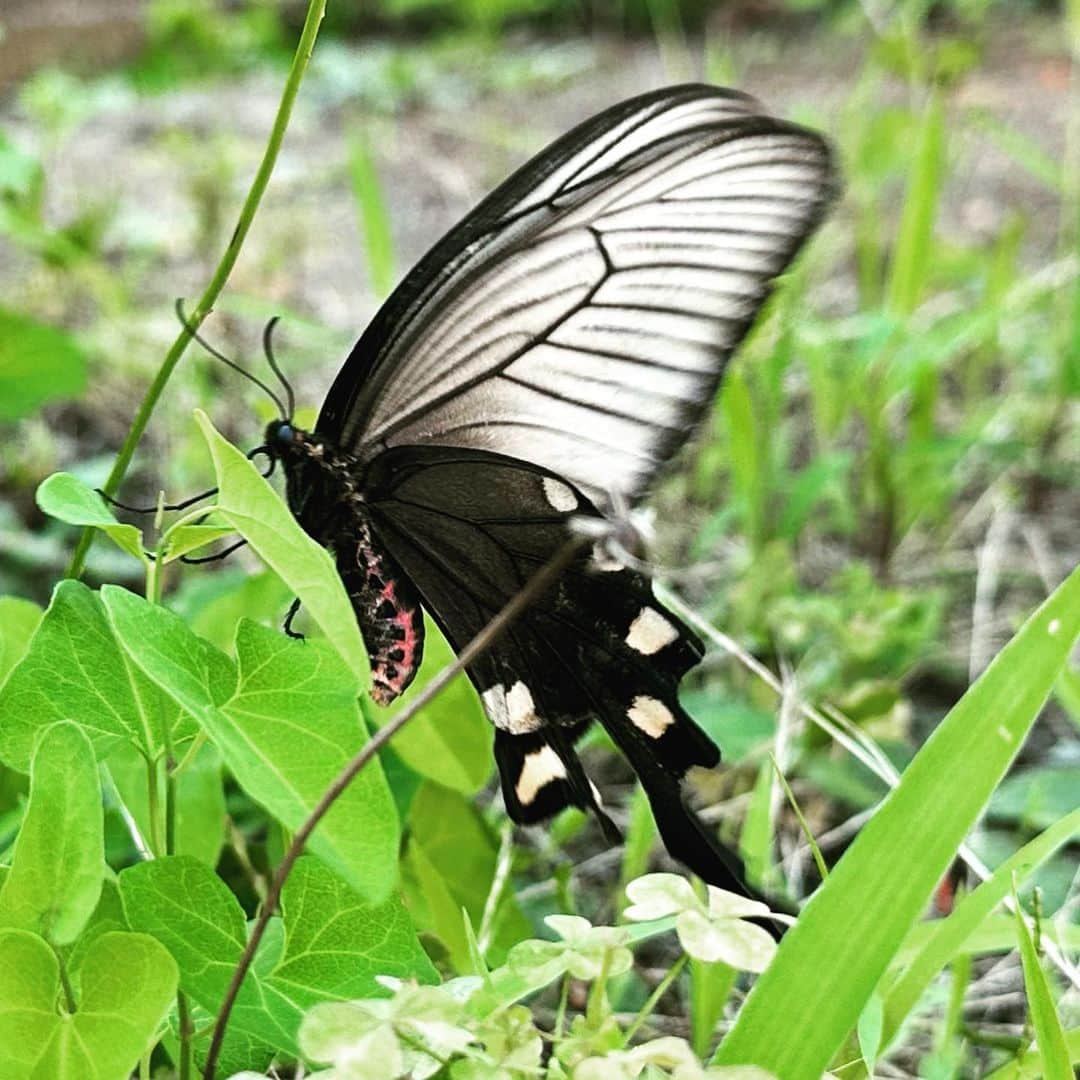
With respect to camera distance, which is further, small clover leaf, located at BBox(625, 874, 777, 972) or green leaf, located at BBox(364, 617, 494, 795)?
green leaf, located at BBox(364, 617, 494, 795)

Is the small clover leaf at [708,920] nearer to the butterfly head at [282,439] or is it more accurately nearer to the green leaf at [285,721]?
the green leaf at [285,721]

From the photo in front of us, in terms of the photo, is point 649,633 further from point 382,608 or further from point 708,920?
point 708,920

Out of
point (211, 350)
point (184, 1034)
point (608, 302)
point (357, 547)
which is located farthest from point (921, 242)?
point (184, 1034)

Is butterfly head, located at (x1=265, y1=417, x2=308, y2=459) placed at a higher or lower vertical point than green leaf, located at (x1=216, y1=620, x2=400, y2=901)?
higher

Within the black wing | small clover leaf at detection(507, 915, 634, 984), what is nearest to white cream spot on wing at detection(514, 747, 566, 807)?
the black wing

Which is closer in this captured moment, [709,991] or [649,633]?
[709,991]

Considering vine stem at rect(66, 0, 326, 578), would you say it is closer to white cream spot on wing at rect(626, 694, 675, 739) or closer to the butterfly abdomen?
the butterfly abdomen

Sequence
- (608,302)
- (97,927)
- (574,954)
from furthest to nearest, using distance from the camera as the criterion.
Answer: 1. (608,302)
2. (97,927)
3. (574,954)
